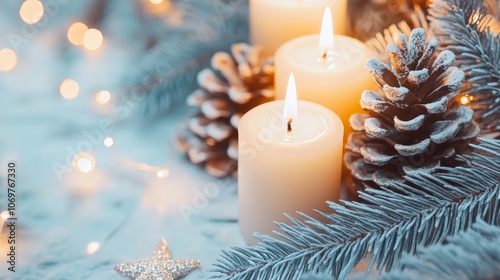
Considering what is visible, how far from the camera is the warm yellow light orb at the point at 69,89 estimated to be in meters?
0.99

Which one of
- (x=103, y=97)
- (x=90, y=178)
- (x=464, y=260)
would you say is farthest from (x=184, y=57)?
(x=464, y=260)

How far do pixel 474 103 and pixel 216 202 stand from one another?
0.32 meters

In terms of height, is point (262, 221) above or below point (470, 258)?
below

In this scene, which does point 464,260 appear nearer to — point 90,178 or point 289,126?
point 289,126

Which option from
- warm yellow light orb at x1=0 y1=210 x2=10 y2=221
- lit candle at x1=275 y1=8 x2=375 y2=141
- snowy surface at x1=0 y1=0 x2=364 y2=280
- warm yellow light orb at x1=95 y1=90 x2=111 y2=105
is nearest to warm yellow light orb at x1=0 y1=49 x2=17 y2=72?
snowy surface at x1=0 y1=0 x2=364 y2=280

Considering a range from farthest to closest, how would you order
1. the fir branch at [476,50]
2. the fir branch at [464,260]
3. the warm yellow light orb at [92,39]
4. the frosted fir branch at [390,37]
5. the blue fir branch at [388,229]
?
the warm yellow light orb at [92,39]
the frosted fir branch at [390,37]
the fir branch at [476,50]
the blue fir branch at [388,229]
the fir branch at [464,260]

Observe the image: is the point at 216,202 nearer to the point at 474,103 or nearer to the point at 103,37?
the point at 474,103

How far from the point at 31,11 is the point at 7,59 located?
8 cm

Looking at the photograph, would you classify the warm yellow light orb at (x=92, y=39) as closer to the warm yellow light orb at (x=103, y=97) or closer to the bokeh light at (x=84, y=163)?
the warm yellow light orb at (x=103, y=97)

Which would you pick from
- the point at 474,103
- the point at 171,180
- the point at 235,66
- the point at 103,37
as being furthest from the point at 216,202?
the point at 103,37

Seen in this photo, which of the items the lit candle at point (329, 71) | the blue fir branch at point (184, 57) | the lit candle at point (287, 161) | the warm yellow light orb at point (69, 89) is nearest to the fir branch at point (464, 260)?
the lit candle at point (287, 161)

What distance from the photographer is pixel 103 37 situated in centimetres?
108

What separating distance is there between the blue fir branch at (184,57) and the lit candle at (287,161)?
275mm

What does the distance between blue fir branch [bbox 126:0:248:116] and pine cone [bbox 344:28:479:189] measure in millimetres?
349
